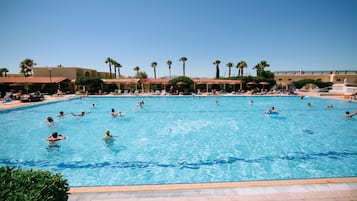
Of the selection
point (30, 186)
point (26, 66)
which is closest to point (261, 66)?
point (30, 186)

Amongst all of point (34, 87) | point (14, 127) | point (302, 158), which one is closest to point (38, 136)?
point (14, 127)

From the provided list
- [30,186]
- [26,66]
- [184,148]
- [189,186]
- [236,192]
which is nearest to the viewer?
[30,186]

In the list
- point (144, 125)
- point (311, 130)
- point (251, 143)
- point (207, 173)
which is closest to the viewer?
point (207, 173)

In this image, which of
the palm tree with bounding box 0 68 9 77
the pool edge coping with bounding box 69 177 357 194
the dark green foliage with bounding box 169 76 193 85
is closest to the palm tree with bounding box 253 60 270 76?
the dark green foliage with bounding box 169 76 193 85

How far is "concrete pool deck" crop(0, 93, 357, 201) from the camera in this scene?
3.46 meters

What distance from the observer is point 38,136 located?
10.2 m

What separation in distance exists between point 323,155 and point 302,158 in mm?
1128

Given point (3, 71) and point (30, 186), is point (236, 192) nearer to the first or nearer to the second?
point (30, 186)

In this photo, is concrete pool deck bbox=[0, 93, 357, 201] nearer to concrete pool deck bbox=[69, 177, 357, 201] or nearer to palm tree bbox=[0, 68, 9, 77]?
concrete pool deck bbox=[69, 177, 357, 201]

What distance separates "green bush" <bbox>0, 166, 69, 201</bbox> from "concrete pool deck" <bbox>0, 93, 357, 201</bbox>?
1.50 meters

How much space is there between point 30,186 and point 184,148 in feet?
22.2

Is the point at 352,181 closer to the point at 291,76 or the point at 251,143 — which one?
the point at 251,143

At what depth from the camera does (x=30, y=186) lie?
2.04m

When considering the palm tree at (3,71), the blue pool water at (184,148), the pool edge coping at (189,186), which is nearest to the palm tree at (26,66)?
the palm tree at (3,71)
